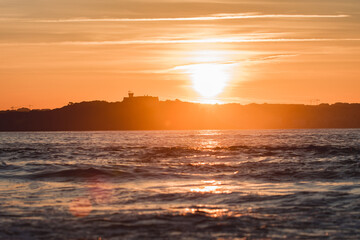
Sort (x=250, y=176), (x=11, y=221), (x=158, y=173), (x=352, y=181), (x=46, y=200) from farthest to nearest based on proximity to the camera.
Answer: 1. (x=158, y=173)
2. (x=250, y=176)
3. (x=352, y=181)
4. (x=46, y=200)
5. (x=11, y=221)

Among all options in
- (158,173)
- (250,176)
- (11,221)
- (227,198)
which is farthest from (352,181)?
(11,221)

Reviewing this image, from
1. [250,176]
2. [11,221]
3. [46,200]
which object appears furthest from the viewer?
[250,176]

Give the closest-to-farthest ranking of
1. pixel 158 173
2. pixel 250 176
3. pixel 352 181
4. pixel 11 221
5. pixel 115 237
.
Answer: pixel 115 237 → pixel 11 221 → pixel 352 181 → pixel 250 176 → pixel 158 173

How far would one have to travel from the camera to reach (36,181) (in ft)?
73.4

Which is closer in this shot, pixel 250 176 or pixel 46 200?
pixel 46 200

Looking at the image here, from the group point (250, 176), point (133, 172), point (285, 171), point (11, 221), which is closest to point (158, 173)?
point (133, 172)

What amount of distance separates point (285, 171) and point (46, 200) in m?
14.5

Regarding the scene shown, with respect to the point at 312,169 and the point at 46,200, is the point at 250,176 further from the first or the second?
the point at 46,200

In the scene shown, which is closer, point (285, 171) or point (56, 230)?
point (56, 230)

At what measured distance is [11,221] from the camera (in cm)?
1272

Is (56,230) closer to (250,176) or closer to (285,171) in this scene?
(250,176)

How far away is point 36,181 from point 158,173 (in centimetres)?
678

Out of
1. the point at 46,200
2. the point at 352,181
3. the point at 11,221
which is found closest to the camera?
the point at 11,221

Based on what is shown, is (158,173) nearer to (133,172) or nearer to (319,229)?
(133,172)
